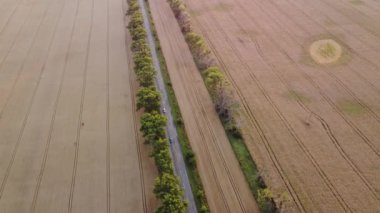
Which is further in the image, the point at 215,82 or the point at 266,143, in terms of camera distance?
the point at 215,82

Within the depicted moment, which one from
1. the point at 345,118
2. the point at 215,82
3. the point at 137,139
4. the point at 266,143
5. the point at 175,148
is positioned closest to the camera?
the point at 266,143

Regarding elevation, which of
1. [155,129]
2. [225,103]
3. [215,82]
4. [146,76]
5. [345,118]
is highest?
[146,76]

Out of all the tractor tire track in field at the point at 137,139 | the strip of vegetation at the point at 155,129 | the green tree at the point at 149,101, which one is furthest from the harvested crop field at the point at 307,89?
the tractor tire track in field at the point at 137,139

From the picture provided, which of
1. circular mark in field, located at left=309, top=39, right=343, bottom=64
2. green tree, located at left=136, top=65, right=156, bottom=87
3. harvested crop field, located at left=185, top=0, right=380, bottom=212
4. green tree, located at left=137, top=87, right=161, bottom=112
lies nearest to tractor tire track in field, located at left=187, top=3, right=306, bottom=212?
harvested crop field, located at left=185, top=0, right=380, bottom=212

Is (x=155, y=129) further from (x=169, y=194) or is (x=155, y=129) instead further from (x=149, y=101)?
(x=169, y=194)

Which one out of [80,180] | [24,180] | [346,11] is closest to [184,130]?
[80,180]

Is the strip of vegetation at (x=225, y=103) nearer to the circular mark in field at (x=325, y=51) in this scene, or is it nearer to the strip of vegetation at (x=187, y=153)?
the strip of vegetation at (x=187, y=153)

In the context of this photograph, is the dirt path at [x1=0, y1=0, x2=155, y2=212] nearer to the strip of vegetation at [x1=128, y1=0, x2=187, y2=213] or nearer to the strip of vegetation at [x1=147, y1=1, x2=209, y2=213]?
the strip of vegetation at [x1=128, y1=0, x2=187, y2=213]

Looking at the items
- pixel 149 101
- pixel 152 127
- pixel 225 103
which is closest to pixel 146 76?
pixel 149 101
